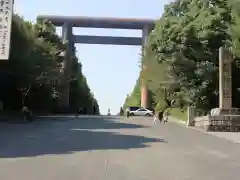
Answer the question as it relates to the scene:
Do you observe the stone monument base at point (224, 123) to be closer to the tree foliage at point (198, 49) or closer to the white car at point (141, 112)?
the tree foliage at point (198, 49)

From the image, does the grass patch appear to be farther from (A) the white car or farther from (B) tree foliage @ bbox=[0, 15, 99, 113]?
(B) tree foliage @ bbox=[0, 15, 99, 113]

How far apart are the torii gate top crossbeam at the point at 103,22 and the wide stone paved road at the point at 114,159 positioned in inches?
2164

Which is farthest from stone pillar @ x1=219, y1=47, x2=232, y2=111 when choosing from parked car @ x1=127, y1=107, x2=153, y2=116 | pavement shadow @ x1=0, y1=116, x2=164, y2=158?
parked car @ x1=127, y1=107, x2=153, y2=116

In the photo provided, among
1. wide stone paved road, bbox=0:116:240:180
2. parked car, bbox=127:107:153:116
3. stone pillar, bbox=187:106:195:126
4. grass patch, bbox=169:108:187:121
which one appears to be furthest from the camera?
parked car, bbox=127:107:153:116

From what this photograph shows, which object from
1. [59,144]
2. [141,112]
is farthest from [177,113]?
[59,144]

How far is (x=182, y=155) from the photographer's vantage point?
53.0 ft

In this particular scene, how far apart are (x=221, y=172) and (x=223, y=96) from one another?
66.4ft

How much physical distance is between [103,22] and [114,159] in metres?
62.5

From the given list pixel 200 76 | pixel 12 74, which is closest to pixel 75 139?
pixel 200 76

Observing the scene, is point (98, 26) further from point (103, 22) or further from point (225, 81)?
point (225, 81)

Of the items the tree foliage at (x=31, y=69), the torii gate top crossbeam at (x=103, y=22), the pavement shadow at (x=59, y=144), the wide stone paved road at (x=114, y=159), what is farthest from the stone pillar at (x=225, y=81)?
the torii gate top crossbeam at (x=103, y=22)

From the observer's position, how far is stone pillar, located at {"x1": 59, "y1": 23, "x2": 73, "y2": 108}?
242 ft

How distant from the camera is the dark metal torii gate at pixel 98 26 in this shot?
7588 cm

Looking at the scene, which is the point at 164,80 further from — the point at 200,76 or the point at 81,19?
the point at 81,19
